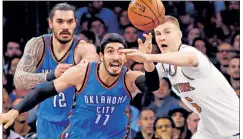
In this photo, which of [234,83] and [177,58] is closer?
[177,58]

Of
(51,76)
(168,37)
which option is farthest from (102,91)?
(168,37)

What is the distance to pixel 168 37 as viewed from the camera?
6820mm

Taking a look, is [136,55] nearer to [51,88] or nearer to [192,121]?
[51,88]

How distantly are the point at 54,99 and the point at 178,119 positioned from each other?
2165 mm

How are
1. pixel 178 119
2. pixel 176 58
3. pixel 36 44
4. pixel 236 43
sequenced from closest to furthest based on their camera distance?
pixel 176 58, pixel 36 44, pixel 178 119, pixel 236 43

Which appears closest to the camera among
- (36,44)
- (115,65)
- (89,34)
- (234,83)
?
(115,65)

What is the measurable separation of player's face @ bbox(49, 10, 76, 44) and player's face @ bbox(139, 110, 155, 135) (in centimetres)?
199

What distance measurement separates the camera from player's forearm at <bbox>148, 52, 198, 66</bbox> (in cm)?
599

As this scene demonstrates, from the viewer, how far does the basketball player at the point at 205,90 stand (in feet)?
22.0

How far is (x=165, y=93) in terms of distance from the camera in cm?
929

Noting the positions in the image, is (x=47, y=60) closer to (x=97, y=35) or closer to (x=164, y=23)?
(x=164, y=23)

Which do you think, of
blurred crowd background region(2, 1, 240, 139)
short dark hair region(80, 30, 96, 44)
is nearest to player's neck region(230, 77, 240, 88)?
blurred crowd background region(2, 1, 240, 139)

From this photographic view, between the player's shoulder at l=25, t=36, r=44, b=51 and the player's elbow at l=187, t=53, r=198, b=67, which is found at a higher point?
the player's shoulder at l=25, t=36, r=44, b=51

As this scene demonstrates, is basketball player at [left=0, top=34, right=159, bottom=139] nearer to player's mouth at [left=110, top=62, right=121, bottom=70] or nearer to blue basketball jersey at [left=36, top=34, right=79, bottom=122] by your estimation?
player's mouth at [left=110, top=62, right=121, bottom=70]
